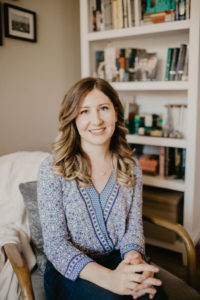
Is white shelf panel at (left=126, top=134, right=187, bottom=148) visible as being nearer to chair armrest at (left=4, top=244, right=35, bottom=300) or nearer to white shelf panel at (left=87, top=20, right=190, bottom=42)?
white shelf panel at (left=87, top=20, right=190, bottom=42)

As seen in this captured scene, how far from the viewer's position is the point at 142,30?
2.18m

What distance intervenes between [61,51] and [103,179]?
166 cm

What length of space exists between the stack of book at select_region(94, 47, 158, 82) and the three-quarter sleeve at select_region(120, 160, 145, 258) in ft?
3.64

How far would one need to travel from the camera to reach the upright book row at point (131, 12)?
82.0 inches

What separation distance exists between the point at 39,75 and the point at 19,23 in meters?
0.41

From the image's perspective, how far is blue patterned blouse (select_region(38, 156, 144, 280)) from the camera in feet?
3.98

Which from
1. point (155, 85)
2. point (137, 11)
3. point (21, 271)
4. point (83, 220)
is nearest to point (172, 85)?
point (155, 85)

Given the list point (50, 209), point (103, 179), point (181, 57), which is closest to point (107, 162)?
point (103, 179)

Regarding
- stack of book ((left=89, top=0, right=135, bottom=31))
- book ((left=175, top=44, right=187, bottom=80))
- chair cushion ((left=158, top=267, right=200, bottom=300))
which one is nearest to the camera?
A: chair cushion ((left=158, top=267, right=200, bottom=300))

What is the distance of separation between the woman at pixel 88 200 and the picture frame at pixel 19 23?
3.59 ft

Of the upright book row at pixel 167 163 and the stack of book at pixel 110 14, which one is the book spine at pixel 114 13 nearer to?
the stack of book at pixel 110 14

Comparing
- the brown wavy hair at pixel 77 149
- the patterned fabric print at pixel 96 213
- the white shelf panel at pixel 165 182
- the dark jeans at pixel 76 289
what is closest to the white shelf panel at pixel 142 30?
the brown wavy hair at pixel 77 149

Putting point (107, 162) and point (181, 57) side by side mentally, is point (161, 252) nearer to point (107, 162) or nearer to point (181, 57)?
point (107, 162)

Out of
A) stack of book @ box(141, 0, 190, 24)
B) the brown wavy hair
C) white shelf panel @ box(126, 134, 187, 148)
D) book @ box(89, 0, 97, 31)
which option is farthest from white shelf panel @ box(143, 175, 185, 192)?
book @ box(89, 0, 97, 31)
